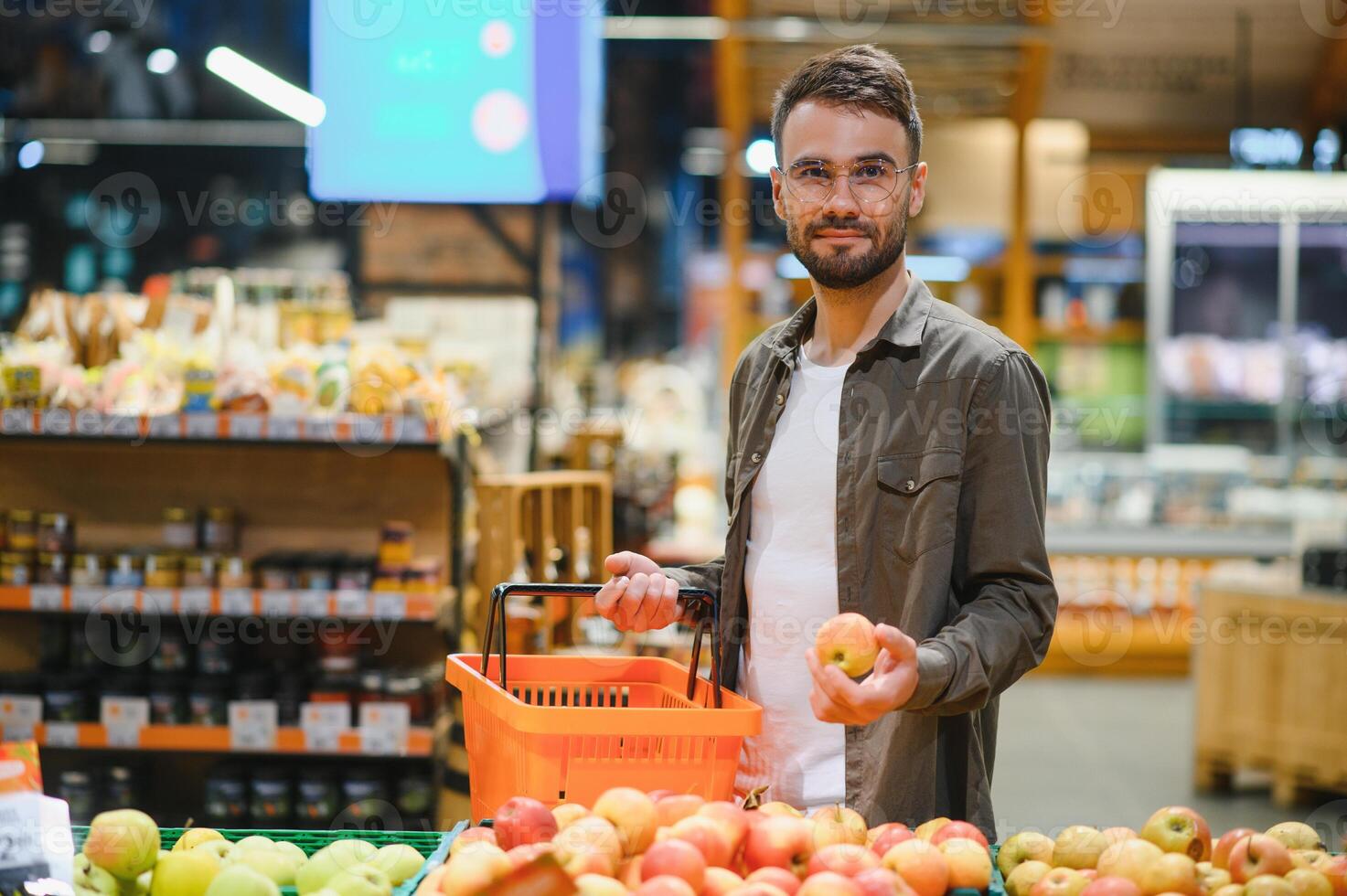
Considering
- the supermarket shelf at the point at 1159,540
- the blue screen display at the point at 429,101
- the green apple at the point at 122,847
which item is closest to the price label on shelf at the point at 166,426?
the blue screen display at the point at 429,101

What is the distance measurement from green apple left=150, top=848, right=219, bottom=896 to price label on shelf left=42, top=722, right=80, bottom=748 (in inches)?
106

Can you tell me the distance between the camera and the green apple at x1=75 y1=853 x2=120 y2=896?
1.64 m

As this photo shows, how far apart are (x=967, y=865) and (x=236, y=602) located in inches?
115

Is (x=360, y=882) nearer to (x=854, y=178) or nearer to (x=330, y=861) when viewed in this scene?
(x=330, y=861)

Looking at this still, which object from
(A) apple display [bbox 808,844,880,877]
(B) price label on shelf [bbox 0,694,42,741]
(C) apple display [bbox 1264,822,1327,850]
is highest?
(A) apple display [bbox 808,844,880,877]

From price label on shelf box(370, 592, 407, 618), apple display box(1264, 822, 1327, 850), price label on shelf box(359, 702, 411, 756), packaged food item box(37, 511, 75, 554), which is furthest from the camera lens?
packaged food item box(37, 511, 75, 554)

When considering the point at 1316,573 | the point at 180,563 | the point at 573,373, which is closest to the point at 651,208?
the point at 573,373

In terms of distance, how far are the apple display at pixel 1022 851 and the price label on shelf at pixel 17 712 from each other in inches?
134

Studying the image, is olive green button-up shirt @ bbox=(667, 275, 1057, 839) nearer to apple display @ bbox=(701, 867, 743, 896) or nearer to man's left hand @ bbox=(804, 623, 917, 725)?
man's left hand @ bbox=(804, 623, 917, 725)

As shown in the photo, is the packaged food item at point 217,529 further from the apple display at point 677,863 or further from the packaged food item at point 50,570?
the apple display at point 677,863

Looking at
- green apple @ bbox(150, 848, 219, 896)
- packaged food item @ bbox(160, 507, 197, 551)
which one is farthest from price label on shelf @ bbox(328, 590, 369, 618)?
green apple @ bbox(150, 848, 219, 896)

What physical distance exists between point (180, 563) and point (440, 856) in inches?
106

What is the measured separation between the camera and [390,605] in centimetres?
392

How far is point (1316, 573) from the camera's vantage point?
5.79m
